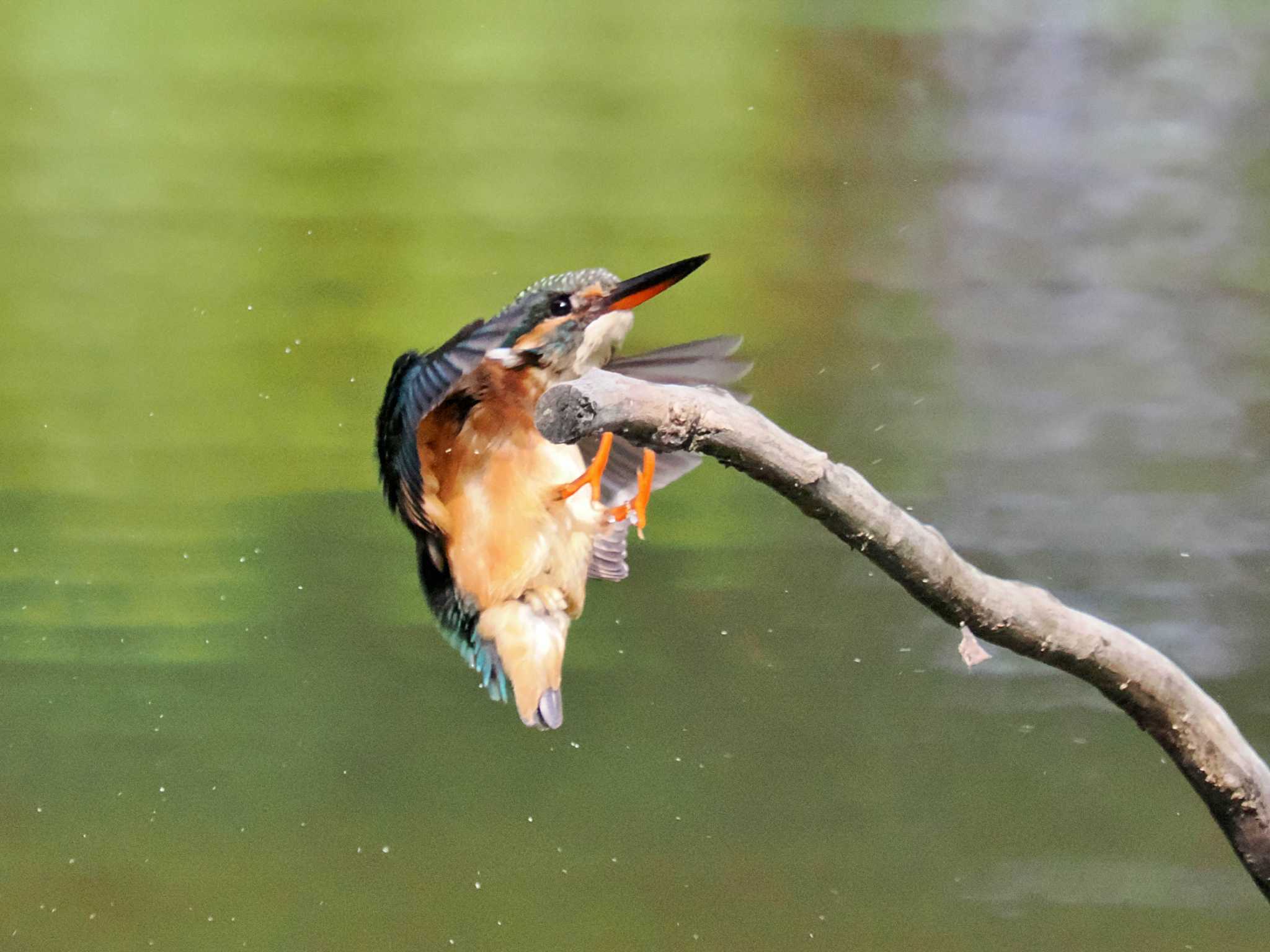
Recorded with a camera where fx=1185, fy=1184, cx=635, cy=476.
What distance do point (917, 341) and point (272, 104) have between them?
749 millimetres

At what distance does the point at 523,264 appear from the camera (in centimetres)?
130

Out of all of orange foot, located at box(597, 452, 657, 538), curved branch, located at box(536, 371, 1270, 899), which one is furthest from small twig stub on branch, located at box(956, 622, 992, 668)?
orange foot, located at box(597, 452, 657, 538)

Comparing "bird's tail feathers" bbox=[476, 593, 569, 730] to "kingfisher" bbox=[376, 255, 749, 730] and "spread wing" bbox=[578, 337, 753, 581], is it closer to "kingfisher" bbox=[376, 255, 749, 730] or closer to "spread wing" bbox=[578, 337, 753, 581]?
"kingfisher" bbox=[376, 255, 749, 730]

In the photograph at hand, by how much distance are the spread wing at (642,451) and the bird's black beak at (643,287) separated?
94mm

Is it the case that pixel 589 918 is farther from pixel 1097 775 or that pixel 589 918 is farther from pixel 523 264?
pixel 523 264

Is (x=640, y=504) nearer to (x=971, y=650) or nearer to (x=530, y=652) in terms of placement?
(x=530, y=652)

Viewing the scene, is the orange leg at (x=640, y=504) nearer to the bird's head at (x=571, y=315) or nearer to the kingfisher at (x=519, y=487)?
the kingfisher at (x=519, y=487)

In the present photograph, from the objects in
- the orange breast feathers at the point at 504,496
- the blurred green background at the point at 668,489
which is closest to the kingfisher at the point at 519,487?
the orange breast feathers at the point at 504,496

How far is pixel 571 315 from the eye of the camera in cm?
104

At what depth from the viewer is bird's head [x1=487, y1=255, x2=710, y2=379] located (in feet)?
3.36

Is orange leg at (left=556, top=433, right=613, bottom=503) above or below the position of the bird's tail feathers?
above

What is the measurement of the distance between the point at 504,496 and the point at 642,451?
0.59ft

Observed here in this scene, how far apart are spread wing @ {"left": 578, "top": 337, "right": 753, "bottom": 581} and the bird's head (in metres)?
0.08

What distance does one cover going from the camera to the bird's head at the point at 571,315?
40.3 inches
